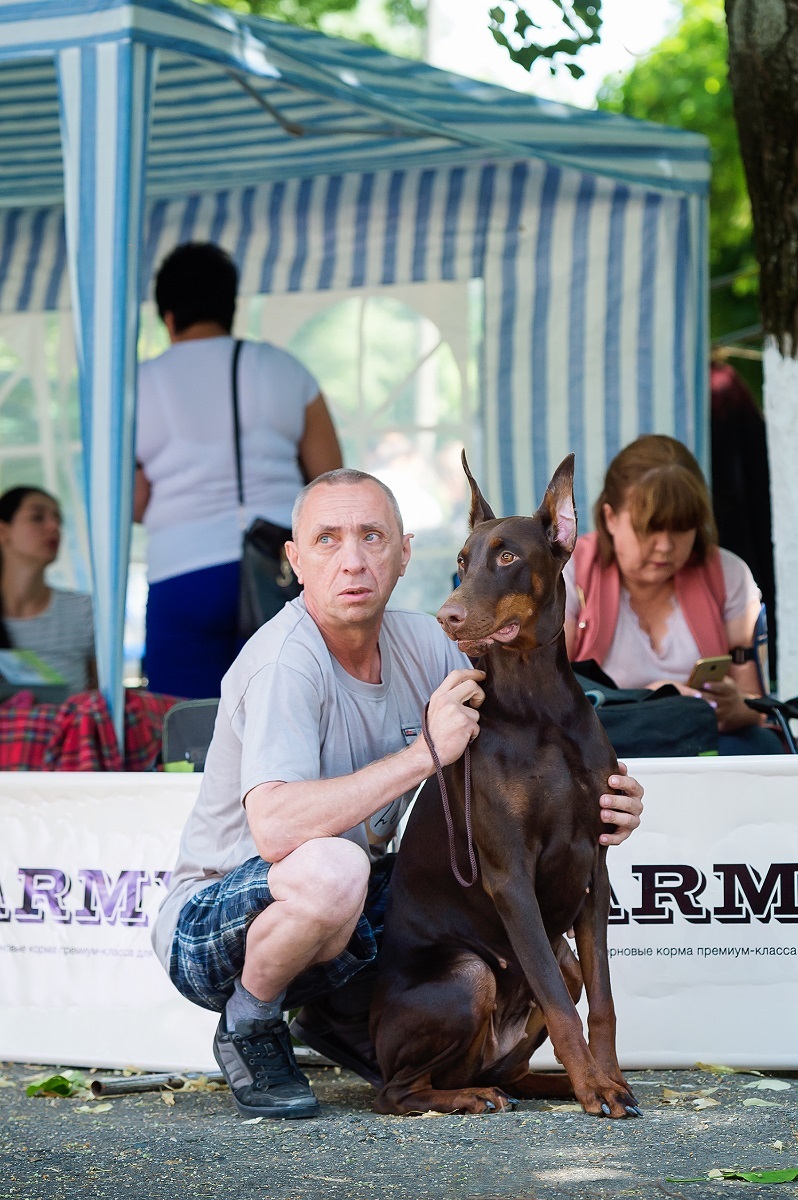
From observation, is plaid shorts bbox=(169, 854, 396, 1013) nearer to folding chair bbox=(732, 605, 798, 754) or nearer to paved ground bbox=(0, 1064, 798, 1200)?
paved ground bbox=(0, 1064, 798, 1200)

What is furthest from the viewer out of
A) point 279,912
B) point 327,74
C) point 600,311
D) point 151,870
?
point 600,311

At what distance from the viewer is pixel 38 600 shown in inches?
258

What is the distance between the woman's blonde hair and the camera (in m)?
4.59

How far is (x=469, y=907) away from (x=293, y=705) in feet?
1.84

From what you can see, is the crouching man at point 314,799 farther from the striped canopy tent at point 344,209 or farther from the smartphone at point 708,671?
the striped canopy tent at point 344,209

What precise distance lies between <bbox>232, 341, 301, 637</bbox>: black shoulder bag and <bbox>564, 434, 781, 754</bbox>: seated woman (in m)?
1.15

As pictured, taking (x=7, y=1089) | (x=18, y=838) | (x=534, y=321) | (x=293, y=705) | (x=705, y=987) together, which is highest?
(x=534, y=321)

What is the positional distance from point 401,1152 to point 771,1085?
112cm

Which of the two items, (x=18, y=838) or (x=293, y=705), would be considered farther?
(x=18, y=838)

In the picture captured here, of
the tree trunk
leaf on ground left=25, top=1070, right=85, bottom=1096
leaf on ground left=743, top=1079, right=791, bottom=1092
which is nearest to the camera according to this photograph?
leaf on ground left=743, top=1079, right=791, bottom=1092

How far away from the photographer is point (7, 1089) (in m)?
3.91

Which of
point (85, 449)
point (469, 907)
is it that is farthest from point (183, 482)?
point (469, 907)

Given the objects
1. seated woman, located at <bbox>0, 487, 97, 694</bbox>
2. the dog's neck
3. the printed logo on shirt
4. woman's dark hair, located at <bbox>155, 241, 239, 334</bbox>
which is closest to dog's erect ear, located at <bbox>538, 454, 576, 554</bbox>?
the dog's neck

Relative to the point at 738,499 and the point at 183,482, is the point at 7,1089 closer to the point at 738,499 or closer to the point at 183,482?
the point at 183,482
